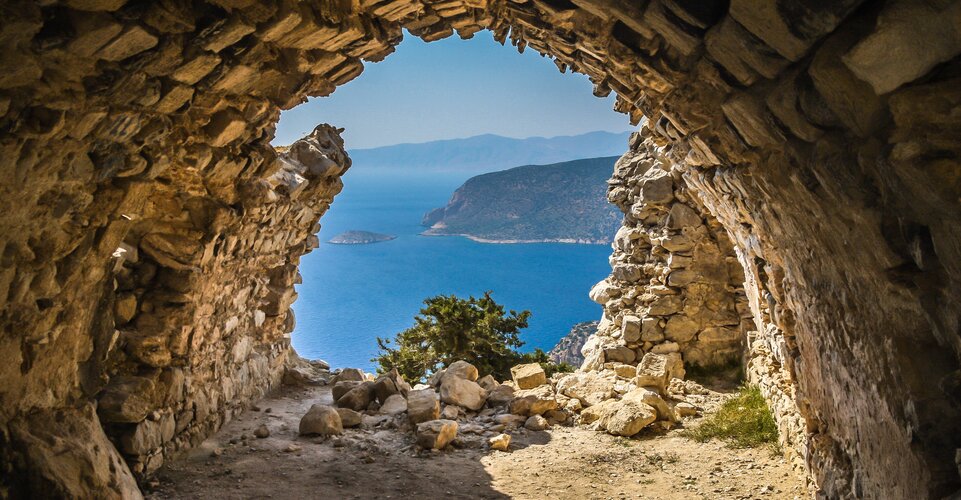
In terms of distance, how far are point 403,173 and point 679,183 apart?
56028mm

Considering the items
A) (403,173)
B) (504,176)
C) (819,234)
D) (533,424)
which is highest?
(403,173)

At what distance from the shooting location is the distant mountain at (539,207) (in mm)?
34438

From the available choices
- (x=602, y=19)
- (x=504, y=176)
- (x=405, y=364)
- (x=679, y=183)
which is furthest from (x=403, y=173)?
(x=602, y=19)

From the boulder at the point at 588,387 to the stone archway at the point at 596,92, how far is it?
12.5 feet

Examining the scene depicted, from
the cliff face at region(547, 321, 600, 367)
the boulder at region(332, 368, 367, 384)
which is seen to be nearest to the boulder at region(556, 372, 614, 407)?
the boulder at region(332, 368, 367, 384)

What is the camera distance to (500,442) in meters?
8.23

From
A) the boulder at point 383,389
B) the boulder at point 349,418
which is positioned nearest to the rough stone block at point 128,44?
the boulder at point 349,418

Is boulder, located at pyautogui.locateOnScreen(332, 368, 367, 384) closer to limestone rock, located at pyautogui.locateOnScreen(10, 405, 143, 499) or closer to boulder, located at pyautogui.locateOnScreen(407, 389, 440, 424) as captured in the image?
Answer: boulder, located at pyautogui.locateOnScreen(407, 389, 440, 424)

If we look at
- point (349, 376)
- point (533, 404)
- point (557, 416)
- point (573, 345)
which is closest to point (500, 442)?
point (533, 404)

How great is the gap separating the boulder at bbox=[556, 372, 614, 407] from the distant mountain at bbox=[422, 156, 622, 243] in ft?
76.6

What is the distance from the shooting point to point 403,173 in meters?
65.5

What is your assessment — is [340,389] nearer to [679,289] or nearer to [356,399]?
[356,399]

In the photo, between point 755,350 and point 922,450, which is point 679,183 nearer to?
point 755,350

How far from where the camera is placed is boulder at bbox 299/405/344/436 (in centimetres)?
865
